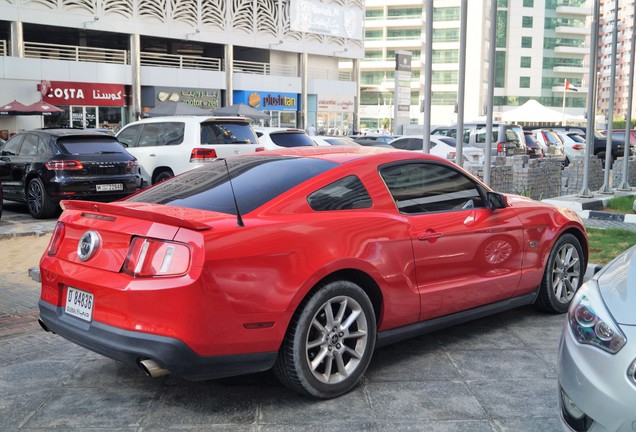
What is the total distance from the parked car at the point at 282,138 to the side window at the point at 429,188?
34.3ft

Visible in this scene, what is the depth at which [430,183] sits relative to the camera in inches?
201

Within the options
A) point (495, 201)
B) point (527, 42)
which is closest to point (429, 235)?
point (495, 201)

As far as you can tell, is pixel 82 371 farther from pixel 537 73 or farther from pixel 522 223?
pixel 537 73

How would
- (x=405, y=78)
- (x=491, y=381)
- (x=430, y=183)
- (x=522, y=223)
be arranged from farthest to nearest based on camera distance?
(x=405, y=78) → (x=522, y=223) → (x=430, y=183) → (x=491, y=381)

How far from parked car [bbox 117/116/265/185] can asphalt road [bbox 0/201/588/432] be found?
8332 mm

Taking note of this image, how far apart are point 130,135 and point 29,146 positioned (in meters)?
2.71

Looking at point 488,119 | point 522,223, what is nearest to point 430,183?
point 522,223

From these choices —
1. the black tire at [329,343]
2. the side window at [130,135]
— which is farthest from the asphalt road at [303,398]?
the side window at [130,135]

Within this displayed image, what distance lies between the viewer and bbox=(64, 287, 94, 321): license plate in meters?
3.94

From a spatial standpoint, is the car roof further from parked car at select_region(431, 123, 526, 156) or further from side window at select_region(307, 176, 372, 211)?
parked car at select_region(431, 123, 526, 156)

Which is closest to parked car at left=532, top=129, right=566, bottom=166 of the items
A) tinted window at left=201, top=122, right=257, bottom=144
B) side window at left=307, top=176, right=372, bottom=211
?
tinted window at left=201, top=122, right=257, bottom=144

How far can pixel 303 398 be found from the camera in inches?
165

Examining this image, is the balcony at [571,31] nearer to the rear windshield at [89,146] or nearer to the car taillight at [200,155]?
the car taillight at [200,155]

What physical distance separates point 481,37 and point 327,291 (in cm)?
9376
